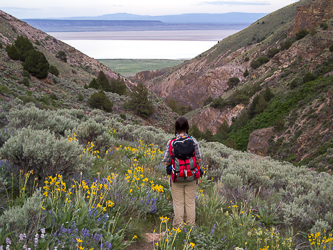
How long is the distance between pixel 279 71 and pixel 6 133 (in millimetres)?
48425

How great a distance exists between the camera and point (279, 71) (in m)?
46.0

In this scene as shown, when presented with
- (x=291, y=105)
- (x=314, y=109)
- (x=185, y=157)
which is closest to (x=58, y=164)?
(x=185, y=157)

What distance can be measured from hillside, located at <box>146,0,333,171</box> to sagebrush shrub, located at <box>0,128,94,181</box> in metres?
18.2

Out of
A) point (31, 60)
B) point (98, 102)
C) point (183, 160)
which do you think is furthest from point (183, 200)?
point (31, 60)

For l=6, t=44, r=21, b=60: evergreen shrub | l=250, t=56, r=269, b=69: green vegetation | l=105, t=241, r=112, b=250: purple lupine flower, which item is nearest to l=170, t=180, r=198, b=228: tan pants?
l=105, t=241, r=112, b=250: purple lupine flower

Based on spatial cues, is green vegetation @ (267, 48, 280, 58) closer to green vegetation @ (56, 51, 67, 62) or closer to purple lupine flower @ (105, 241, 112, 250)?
green vegetation @ (56, 51, 67, 62)

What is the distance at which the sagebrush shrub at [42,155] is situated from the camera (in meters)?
3.66

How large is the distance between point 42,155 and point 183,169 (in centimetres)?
207

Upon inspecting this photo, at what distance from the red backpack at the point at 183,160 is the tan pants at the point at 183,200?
21 centimetres

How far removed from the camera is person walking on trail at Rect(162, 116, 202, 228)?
11.8 ft

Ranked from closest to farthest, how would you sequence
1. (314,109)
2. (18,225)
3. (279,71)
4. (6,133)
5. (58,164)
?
(18,225), (58,164), (6,133), (314,109), (279,71)

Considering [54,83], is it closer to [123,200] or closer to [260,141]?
[260,141]

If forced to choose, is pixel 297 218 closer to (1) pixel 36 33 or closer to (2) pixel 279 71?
(2) pixel 279 71

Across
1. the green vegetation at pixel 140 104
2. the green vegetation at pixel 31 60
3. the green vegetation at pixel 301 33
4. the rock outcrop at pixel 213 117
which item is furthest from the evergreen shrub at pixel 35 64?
the green vegetation at pixel 301 33
